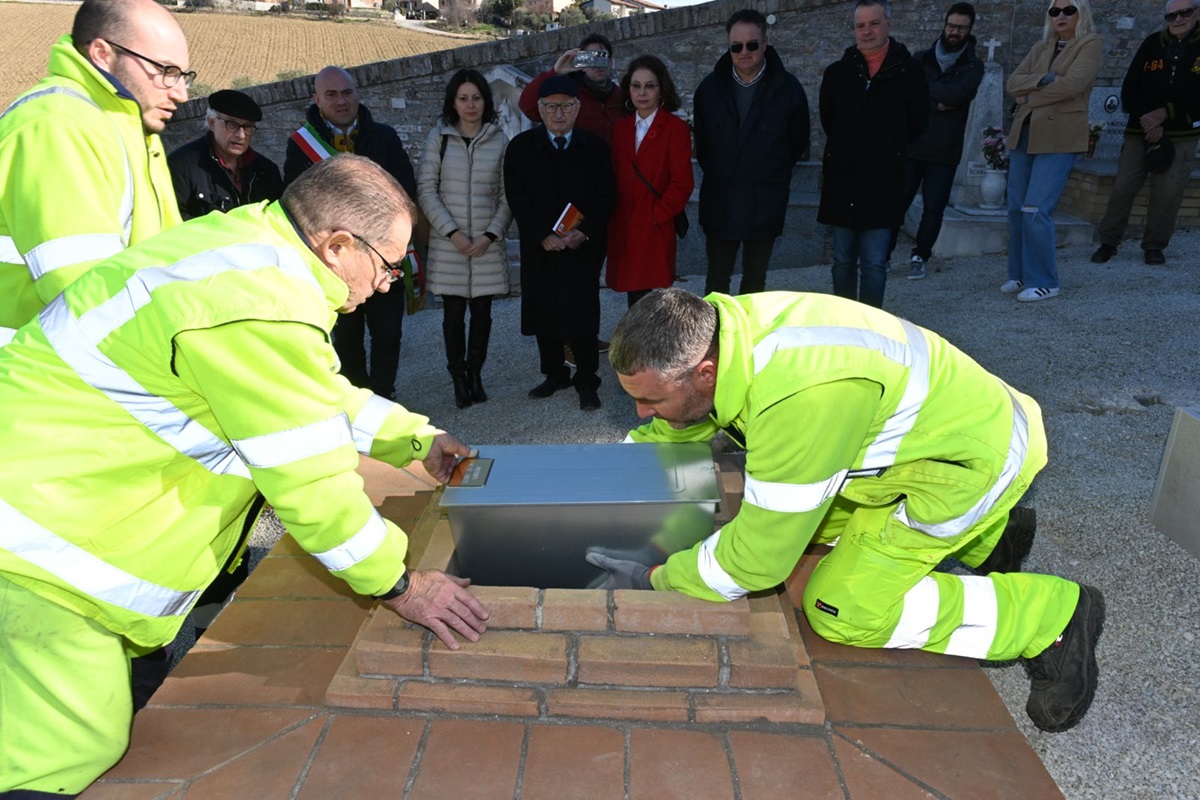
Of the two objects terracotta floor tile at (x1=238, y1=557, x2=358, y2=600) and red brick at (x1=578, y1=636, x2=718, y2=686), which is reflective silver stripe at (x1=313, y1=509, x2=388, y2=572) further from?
terracotta floor tile at (x1=238, y1=557, x2=358, y2=600)

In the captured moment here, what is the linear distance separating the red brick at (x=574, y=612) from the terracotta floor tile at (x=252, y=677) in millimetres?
627

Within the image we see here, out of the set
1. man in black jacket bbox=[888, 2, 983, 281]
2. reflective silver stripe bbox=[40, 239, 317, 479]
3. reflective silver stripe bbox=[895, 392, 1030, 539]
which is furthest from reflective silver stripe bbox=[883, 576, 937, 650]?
man in black jacket bbox=[888, 2, 983, 281]

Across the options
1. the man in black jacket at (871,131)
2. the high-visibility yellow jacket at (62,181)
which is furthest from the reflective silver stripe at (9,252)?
the man in black jacket at (871,131)

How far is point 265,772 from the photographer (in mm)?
1896

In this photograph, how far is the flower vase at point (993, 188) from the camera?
823cm

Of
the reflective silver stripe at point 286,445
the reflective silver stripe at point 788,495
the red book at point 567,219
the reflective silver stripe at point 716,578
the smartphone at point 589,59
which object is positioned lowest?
the reflective silver stripe at point 716,578

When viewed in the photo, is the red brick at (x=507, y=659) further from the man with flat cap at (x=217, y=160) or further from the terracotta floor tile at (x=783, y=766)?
the man with flat cap at (x=217, y=160)

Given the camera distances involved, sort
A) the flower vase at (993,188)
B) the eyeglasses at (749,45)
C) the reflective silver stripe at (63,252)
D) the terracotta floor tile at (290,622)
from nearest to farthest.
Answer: the reflective silver stripe at (63,252) → the terracotta floor tile at (290,622) → the eyeglasses at (749,45) → the flower vase at (993,188)

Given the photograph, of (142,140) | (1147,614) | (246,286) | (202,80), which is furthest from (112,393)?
(202,80)

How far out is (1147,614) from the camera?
2887 millimetres

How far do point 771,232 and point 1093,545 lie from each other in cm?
262

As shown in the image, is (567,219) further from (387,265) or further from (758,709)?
(758,709)

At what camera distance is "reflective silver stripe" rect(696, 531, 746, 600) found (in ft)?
6.61

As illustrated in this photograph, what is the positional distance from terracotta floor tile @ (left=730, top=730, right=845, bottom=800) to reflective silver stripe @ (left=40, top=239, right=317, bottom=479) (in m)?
1.44
